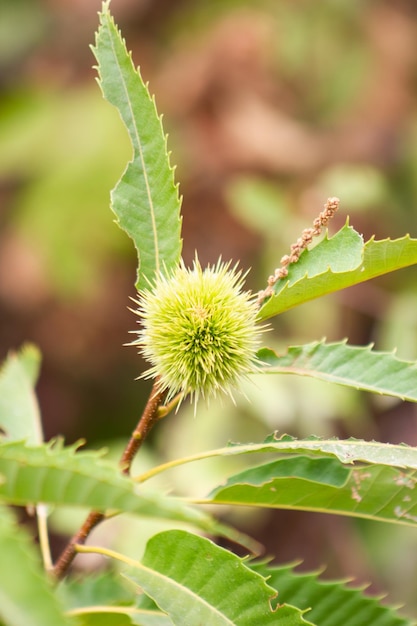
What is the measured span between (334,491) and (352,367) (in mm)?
163

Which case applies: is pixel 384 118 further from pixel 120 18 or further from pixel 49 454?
pixel 49 454

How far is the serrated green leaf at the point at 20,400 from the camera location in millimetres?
1343

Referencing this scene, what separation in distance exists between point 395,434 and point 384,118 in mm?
1502

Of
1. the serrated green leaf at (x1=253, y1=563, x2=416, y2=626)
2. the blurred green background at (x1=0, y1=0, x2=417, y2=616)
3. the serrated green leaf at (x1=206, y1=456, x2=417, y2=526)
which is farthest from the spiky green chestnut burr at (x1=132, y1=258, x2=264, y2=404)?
the blurred green background at (x1=0, y1=0, x2=417, y2=616)

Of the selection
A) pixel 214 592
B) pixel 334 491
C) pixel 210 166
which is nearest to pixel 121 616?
pixel 214 592

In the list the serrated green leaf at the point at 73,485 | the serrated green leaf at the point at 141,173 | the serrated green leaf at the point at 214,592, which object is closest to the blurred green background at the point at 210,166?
the serrated green leaf at the point at 141,173

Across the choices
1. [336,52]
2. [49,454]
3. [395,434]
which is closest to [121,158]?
[336,52]

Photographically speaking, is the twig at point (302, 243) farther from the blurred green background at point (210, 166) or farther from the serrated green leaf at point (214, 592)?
the blurred green background at point (210, 166)

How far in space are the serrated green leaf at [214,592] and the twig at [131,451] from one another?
133mm

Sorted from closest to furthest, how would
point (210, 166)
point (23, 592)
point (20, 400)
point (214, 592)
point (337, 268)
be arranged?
1. point (23, 592)
2. point (214, 592)
3. point (337, 268)
4. point (20, 400)
5. point (210, 166)

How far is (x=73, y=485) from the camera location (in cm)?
65

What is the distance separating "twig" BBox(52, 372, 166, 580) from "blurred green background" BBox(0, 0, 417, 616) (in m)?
1.92

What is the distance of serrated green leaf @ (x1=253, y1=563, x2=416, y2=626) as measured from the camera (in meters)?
1.03

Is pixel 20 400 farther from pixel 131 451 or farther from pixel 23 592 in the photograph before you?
pixel 23 592
